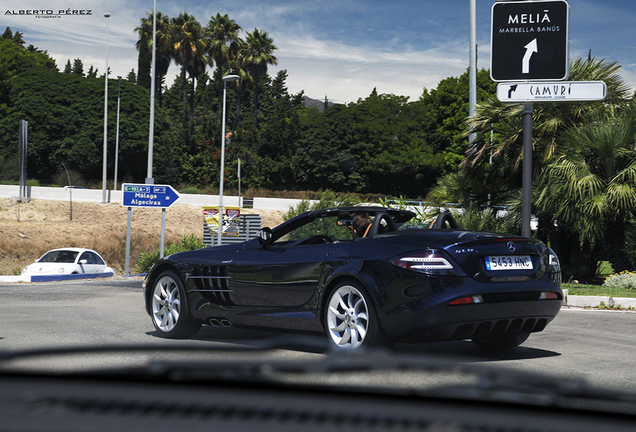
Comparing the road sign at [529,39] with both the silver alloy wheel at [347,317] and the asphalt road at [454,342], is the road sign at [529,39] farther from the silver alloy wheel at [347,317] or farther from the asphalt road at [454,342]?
the silver alloy wheel at [347,317]

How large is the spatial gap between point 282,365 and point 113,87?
71.3 m

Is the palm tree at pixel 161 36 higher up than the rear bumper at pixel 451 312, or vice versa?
the palm tree at pixel 161 36

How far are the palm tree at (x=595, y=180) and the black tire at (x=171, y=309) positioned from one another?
10.6 m

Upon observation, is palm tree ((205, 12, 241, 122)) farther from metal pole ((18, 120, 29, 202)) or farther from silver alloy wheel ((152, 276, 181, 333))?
silver alloy wheel ((152, 276, 181, 333))

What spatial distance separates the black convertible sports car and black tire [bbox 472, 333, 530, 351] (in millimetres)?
14

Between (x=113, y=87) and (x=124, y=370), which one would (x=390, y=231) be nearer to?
(x=124, y=370)

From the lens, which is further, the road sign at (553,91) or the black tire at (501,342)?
the road sign at (553,91)

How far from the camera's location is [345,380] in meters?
1.69

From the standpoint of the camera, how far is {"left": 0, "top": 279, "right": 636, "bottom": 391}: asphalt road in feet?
18.7

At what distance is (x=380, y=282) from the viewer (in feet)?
17.8

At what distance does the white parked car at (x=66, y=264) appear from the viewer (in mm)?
20750

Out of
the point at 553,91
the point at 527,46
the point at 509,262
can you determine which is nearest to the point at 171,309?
the point at 509,262

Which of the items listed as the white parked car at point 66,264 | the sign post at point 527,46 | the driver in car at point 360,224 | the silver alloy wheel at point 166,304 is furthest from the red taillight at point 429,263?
the white parked car at point 66,264

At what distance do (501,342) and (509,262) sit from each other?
126 cm
